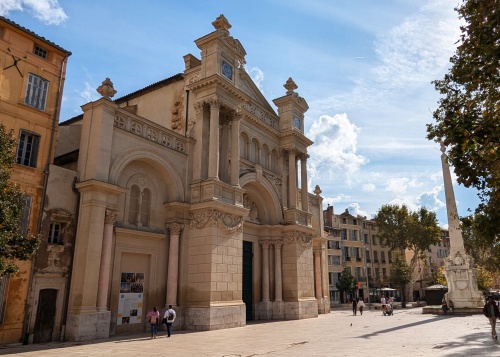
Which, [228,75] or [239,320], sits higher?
[228,75]

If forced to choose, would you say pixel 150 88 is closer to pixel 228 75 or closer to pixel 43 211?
pixel 228 75

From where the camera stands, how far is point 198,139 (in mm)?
24109

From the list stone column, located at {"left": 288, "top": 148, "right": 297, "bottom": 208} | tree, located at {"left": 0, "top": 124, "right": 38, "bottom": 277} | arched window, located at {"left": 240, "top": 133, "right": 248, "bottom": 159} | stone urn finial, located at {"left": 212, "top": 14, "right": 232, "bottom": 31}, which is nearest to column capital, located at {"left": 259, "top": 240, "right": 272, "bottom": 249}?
stone column, located at {"left": 288, "top": 148, "right": 297, "bottom": 208}

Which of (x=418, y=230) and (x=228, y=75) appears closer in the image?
(x=228, y=75)

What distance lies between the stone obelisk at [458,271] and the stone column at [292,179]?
11.5 metres

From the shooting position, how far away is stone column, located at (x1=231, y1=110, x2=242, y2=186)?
24500 millimetres

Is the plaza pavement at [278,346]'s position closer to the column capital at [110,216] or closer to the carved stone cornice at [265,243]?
the column capital at [110,216]

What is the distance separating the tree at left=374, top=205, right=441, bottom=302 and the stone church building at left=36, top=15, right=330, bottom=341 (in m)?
34.1

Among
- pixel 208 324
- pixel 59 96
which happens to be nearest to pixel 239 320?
pixel 208 324

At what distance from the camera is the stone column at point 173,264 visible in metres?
21.1

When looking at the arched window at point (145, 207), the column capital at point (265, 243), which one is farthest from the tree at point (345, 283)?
the arched window at point (145, 207)

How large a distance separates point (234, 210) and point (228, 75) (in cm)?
887

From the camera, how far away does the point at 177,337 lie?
17531 mm

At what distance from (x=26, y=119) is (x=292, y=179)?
19.4 meters
